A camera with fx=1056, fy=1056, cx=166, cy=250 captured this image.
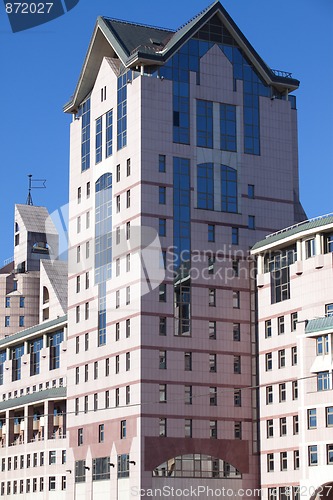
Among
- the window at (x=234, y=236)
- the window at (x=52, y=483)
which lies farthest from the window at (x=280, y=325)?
the window at (x=52, y=483)

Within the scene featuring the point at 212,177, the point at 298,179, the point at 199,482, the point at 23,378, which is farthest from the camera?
the point at 23,378

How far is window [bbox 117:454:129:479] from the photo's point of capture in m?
80.2

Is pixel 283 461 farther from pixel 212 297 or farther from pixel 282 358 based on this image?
pixel 212 297

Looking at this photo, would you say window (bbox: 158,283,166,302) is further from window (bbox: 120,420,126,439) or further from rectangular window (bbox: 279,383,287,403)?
rectangular window (bbox: 279,383,287,403)

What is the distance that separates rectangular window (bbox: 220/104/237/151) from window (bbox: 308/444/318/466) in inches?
1057

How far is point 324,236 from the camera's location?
7519cm

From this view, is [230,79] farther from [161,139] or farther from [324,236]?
[324,236]

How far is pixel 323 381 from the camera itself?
71000 millimetres

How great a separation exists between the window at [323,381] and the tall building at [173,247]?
12.6m

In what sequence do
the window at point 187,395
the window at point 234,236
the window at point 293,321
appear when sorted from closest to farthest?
the window at point 293,321, the window at point 187,395, the window at point 234,236

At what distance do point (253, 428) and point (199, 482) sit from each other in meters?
6.27

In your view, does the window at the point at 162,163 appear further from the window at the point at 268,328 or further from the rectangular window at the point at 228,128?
the window at the point at 268,328

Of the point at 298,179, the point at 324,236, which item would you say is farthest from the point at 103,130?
the point at 324,236

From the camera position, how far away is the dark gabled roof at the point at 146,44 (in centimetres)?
8500
